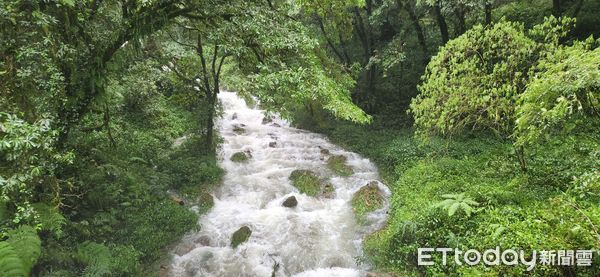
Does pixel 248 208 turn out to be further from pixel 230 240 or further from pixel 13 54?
pixel 13 54

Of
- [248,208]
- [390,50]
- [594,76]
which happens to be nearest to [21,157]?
[248,208]

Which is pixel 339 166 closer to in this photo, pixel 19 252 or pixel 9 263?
pixel 19 252

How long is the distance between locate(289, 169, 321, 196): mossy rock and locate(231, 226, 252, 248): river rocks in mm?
2931

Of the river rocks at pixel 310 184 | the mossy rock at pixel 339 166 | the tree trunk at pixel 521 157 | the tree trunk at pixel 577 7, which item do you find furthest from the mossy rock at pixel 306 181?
the tree trunk at pixel 577 7

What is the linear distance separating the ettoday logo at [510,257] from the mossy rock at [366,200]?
3.22 m

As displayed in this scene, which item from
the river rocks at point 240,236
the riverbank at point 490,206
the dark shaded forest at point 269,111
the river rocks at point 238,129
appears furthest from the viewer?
the river rocks at point 238,129

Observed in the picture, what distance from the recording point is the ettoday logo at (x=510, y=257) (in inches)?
201

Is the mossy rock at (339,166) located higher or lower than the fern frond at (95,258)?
lower

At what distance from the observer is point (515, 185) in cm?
786

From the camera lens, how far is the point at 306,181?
1204 cm

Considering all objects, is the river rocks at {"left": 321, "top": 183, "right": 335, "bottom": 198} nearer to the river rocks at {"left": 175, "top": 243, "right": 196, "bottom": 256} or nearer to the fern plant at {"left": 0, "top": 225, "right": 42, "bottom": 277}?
the river rocks at {"left": 175, "top": 243, "right": 196, "bottom": 256}

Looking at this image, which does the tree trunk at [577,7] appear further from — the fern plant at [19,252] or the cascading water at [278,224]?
the fern plant at [19,252]

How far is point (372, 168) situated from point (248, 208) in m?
5.29

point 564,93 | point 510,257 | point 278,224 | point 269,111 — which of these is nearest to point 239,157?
point 278,224
